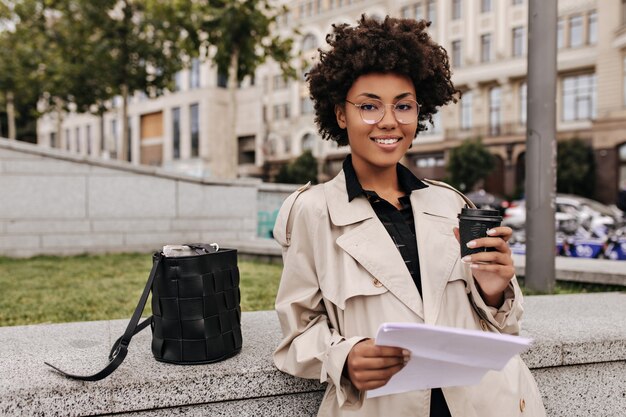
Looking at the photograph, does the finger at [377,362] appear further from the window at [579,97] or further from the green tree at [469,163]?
the window at [579,97]

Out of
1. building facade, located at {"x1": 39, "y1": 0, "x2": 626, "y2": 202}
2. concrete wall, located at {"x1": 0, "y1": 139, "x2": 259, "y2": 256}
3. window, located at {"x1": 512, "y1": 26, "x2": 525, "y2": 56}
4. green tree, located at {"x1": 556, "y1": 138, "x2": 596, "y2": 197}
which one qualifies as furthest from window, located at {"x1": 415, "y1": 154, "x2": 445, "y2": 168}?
concrete wall, located at {"x1": 0, "y1": 139, "x2": 259, "y2": 256}

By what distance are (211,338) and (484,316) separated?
39.3 inches

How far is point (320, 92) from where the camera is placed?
2.07 metres

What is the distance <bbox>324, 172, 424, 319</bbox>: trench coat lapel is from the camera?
5.69 feet

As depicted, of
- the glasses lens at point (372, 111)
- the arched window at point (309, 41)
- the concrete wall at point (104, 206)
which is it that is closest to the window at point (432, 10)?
the arched window at point (309, 41)

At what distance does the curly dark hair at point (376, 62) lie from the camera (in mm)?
1884

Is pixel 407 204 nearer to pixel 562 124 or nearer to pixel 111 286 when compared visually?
pixel 111 286

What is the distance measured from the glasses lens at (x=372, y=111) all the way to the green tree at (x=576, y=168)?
2995 cm

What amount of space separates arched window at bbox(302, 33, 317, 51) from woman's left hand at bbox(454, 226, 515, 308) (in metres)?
44.2

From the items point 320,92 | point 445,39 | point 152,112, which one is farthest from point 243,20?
point 152,112

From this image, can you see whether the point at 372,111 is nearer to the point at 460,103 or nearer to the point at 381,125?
the point at 381,125

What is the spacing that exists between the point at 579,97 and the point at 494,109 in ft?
16.9

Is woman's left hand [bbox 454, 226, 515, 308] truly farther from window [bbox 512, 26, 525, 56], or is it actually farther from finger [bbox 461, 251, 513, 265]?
window [bbox 512, 26, 525, 56]

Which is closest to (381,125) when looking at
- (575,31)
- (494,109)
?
(575,31)
